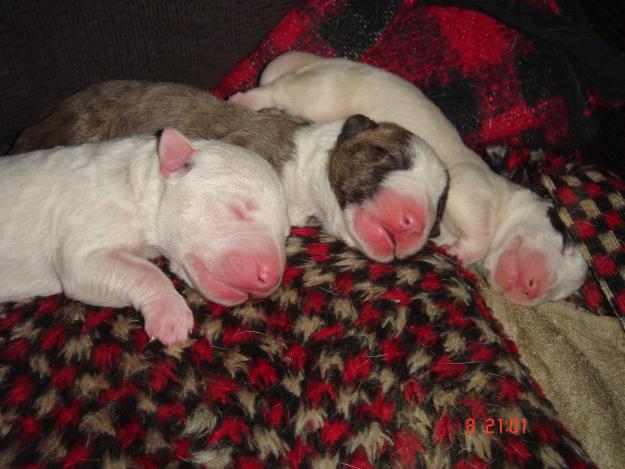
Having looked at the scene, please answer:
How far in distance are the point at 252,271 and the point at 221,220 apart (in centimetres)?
29

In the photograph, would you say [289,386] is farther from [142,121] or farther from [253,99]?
[253,99]

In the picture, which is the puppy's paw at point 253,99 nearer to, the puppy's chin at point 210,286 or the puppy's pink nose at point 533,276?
the puppy's chin at point 210,286

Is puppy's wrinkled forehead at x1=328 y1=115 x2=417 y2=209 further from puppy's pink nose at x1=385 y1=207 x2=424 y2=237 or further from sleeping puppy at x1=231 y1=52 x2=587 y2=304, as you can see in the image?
sleeping puppy at x1=231 y1=52 x2=587 y2=304

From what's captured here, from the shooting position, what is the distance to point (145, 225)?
2381 millimetres

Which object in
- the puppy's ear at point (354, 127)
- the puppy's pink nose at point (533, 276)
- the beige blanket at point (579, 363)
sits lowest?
the beige blanket at point (579, 363)

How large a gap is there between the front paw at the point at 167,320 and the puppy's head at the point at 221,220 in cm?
14

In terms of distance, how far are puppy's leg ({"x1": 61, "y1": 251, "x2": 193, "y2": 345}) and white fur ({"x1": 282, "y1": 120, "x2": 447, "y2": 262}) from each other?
0.90 metres

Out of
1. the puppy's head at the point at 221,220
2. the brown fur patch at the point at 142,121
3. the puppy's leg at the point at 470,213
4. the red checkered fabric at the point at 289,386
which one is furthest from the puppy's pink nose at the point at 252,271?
the puppy's leg at the point at 470,213

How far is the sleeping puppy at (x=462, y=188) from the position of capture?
3006 mm

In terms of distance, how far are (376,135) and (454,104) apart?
41.3 inches

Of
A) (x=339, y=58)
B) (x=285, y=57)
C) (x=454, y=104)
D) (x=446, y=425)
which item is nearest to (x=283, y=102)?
(x=285, y=57)

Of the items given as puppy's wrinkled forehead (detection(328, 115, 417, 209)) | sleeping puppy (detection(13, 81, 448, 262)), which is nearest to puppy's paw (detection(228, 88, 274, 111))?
sleeping puppy (detection(13, 81, 448, 262))

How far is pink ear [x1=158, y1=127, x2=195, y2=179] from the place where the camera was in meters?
2.29

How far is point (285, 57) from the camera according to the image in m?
3.37
